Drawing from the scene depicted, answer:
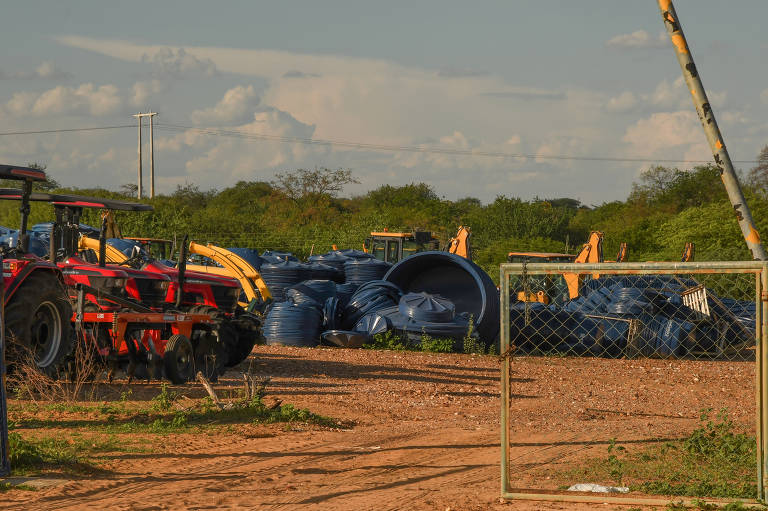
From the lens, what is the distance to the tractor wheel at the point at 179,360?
40.9ft

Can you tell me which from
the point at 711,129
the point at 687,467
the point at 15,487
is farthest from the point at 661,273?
the point at 15,487

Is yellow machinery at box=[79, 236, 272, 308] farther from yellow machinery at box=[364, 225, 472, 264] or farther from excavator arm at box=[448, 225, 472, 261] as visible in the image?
yellow machinery at box=[364, 225, 472, 264]

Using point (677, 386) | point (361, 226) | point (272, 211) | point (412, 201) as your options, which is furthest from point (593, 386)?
point (412, 201)

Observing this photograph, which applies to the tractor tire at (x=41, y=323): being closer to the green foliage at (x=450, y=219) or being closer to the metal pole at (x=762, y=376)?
the metal pole at (x=762, y=376)

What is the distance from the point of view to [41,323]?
11352 millimetres

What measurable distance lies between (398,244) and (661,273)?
25.6 metres

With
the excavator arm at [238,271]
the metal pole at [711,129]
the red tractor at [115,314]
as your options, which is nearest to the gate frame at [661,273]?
the metal pole at [711,129]

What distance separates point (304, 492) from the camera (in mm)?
7031

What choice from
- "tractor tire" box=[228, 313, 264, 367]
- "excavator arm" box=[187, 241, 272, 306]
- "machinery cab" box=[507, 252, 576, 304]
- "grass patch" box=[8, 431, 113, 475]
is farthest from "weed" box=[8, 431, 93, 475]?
"machinery cab" box=[507, 252, 576, 304]

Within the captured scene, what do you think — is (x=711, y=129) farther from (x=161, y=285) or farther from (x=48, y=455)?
(x=161, y=285)

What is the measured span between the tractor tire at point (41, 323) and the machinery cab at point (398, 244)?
68.8 feet

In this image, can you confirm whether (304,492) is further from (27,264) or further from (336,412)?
(27,264)

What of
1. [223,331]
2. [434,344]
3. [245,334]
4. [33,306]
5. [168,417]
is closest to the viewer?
[168,417]

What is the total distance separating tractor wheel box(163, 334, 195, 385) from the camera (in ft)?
40.9
